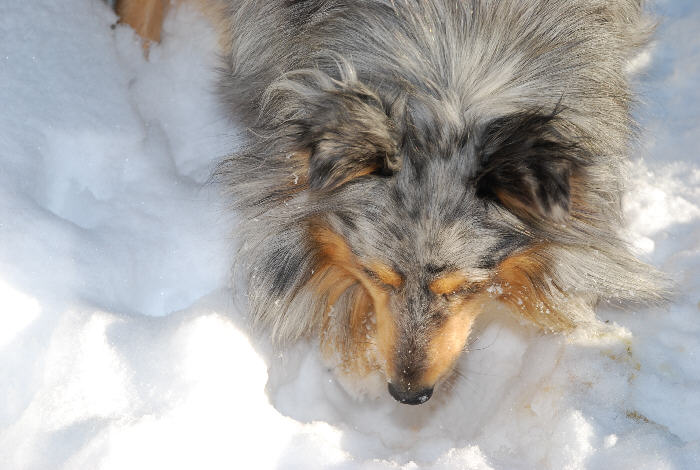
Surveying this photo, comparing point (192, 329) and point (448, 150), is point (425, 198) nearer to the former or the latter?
point (448, 150)

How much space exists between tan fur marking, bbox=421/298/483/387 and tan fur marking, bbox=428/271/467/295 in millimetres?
105

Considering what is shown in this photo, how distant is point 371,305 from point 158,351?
0.85m

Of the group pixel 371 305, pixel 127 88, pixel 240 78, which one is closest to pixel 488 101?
pixel 371 305

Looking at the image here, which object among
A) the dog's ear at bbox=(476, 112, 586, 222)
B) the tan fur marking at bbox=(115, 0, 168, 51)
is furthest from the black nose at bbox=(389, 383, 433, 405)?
the tan fur marking at bbox=(115, 0, 168, 51)

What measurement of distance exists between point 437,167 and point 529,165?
288mm

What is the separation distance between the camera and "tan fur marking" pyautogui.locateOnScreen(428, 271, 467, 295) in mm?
2293

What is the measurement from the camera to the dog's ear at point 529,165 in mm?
1990

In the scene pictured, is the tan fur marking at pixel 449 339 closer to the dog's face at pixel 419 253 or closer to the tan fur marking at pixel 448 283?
the dog's face at pixel 419 253

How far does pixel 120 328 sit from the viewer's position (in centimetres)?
274

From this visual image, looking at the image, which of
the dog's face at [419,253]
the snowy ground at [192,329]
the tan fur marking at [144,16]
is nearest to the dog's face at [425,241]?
the dog's face at [419,253]

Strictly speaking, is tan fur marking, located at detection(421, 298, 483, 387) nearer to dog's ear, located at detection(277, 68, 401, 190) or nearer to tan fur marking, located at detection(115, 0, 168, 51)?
dog's ear, located at detection(277, 68, 401, 190)

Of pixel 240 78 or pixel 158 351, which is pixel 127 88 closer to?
pixel 240 78

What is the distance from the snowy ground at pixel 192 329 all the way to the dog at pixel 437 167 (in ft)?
0.78

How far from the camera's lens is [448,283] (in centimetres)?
233
